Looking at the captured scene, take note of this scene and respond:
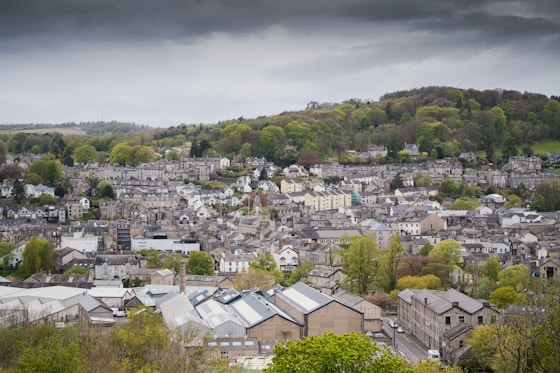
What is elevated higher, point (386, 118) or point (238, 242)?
point (386, 118)

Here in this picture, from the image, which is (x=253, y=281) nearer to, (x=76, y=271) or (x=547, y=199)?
(x=76, y=271)

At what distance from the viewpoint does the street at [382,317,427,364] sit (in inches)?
1056

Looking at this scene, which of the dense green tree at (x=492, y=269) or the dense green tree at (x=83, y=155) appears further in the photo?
the dense green tree at (x=83, y=155)

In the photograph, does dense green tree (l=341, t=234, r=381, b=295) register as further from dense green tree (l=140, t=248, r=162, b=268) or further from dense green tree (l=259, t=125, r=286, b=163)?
dense green tree (l=259, t=125, r=286, b=163)

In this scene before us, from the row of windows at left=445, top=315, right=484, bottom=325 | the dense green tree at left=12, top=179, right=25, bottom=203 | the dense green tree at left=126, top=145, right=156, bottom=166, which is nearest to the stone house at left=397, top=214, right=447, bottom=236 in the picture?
the row of windows at left=445, top=315, right=484, bottom=325

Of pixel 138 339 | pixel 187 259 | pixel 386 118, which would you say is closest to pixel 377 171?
pixel 386 118

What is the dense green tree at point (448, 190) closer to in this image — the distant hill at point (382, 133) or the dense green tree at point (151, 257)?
the distant hill at point (382, 133)

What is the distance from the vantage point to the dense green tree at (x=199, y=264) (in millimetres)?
39875

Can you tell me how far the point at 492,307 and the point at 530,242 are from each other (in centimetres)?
2036

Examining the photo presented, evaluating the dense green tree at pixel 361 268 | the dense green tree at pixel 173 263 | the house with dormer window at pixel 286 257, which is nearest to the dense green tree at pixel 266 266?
the house with dormer window at pixel 286 257

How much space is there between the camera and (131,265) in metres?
41.0

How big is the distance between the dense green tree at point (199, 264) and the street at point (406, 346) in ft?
37.3

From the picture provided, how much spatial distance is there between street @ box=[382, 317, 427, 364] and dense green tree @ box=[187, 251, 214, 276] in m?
11.4

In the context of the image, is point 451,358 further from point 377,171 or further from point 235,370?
point 377,171
